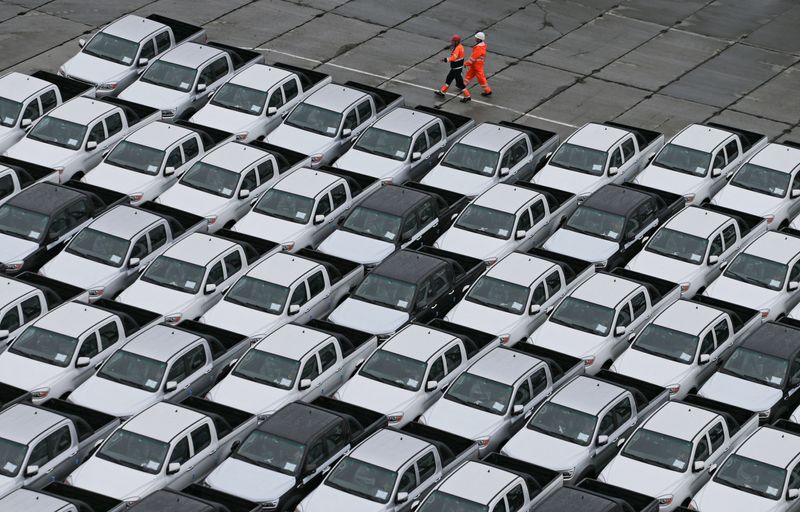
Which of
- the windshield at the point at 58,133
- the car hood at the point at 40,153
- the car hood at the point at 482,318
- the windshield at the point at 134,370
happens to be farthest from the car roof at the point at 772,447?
the windshield at the point at 58,133

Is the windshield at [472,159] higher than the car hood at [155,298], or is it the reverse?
the car hood at [155,298]

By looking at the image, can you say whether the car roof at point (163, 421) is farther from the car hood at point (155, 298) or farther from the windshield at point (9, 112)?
the windshield at point (9, 112)

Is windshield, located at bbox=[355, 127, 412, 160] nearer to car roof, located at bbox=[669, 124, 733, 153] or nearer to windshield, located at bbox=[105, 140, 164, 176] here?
windshield, located at bbox=[105, 140, 164, 176]

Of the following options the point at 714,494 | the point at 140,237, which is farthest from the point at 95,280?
the point at 714,494

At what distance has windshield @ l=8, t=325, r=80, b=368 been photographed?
93.9 feet

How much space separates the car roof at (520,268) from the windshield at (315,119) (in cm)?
635

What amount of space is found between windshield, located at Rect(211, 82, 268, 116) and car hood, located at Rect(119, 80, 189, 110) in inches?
34.8

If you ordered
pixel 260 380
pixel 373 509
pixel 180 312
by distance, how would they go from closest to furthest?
1. pixel 373 509
2. pixel 260 380
3. pixel 180 312

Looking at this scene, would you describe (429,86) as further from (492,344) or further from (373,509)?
(373,509)

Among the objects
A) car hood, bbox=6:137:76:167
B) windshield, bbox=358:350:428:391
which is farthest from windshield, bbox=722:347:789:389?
car hood, bbox=6:137:76:167

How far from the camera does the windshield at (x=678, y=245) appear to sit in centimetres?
3231

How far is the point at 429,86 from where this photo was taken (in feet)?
132

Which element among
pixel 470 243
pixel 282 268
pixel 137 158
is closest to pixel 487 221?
pixel 470 243

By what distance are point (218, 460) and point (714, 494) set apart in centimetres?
711
